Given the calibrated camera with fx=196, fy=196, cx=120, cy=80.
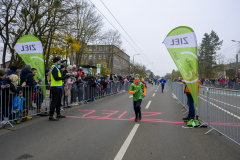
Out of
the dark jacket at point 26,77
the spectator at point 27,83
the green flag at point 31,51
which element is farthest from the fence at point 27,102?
the green flag at point 31,51

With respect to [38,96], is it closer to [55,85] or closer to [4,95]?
[55,85]

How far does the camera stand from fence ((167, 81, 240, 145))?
4426 millimetres

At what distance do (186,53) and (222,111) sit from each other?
209 centimetres

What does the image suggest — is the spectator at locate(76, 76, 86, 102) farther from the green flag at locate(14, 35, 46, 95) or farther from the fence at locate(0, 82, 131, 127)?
the green flag at locate(14, 35, 46, 95)

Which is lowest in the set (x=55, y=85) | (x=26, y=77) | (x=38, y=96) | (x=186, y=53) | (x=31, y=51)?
(x=38, y=96)

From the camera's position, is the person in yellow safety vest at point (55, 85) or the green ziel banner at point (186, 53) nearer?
the green ziel banner at point (186, 53)

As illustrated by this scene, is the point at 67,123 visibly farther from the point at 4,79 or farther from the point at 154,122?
the point at 154,122

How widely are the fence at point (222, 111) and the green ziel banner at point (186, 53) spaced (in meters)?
0.42

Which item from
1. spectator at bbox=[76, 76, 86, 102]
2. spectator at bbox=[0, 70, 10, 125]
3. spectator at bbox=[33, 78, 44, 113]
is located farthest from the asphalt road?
spectator at bbox=[76, 76, 86, 102]

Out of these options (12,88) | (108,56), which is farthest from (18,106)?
(108,56)

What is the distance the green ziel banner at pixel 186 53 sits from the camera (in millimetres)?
6062

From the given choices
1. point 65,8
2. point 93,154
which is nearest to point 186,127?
point 93,154

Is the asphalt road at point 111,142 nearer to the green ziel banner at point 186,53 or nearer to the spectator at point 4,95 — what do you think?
the spectator at point 4,95

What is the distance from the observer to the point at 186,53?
20.2 feet
